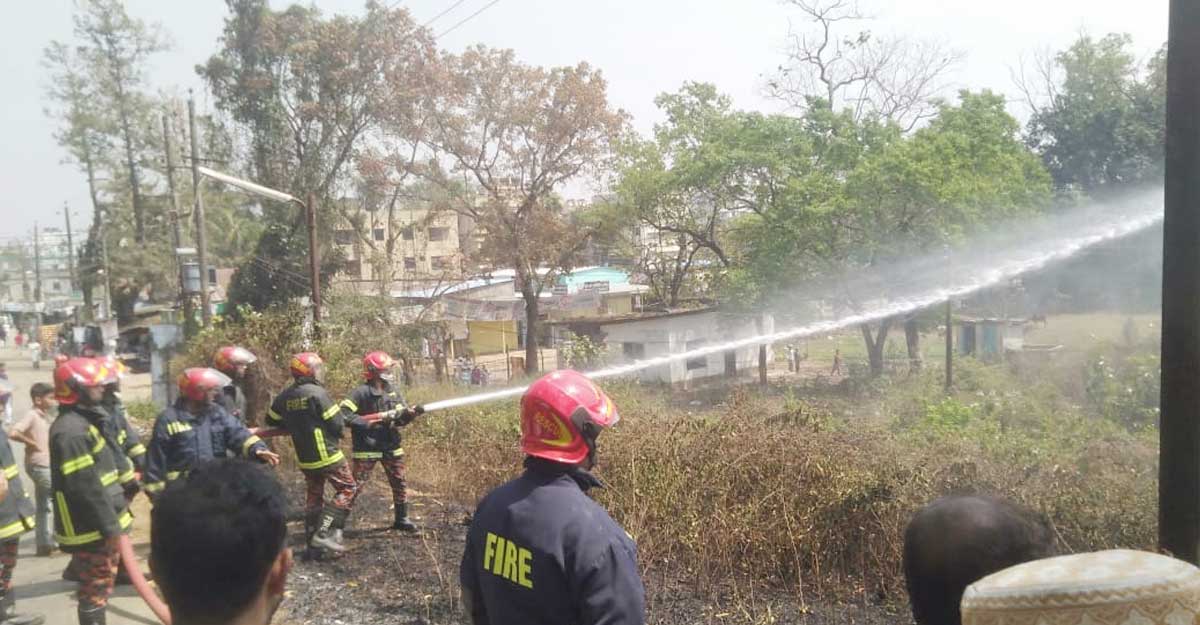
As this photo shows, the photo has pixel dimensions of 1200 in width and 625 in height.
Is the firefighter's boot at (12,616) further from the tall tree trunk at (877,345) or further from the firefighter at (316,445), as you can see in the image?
the tall tree trunk at (877,345)

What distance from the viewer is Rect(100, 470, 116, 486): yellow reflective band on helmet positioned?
5.20 meters

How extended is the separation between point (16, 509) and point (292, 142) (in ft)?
80.5

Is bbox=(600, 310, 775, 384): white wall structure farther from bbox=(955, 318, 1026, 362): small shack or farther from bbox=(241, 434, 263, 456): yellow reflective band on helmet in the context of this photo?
bbox=(241, 434, 263, 456): yellow reflective band on helmet

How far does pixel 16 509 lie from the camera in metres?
5.49

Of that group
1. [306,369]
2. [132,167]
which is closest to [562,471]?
[306,369]

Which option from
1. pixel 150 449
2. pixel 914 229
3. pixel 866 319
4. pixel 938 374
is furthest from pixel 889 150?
pixel 150 449

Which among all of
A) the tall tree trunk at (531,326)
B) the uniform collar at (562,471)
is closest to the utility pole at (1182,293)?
the uniform collar at (562,471)

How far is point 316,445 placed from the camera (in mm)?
7535

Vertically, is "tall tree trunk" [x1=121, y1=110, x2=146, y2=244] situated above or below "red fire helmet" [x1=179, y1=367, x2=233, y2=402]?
above

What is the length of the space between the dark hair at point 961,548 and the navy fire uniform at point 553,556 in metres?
0.90

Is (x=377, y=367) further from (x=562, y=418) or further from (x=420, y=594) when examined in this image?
(x=562, y=418)

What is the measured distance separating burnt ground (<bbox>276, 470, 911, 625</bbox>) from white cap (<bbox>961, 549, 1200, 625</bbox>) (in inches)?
182

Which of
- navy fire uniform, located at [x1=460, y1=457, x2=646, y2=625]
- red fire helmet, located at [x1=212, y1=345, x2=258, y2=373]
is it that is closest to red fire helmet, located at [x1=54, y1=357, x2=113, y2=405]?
red fire helmet, located at [x1=212, y1=345, x2=258, y2=373]

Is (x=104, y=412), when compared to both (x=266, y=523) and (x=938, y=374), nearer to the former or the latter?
(x=266, y=523)
